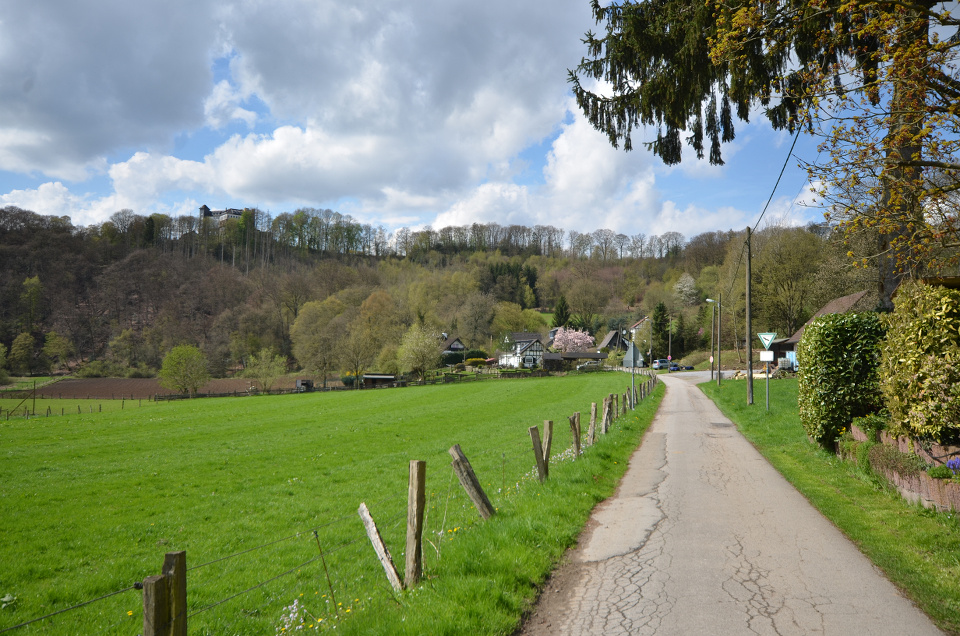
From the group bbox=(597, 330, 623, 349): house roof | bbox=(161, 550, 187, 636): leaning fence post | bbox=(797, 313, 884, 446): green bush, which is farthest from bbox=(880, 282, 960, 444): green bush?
bbox=(597, 330, 623, 349): house roof

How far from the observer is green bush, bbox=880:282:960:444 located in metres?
6.75

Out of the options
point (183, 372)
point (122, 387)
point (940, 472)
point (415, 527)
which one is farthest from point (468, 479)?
point (122, 387)

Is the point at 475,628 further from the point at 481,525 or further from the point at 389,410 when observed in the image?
the point at 389,410

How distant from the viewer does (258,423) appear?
99.1 ft

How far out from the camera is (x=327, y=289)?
10194 cm

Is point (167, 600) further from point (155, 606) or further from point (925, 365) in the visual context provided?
point (925, 365)

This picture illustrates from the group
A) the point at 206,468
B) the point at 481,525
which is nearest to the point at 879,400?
the point at 481,525

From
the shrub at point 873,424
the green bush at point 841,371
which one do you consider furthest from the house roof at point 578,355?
the shrub at point 873,424

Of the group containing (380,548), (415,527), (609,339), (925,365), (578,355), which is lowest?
(578,355)

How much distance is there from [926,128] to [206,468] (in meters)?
19.9

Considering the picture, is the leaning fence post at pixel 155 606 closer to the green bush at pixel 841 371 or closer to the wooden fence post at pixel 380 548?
the wooden fence post at pixel 380 548

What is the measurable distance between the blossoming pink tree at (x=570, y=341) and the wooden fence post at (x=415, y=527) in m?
94.6

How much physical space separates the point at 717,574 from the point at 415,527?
316cm

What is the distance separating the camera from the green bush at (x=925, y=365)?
6.75 metres
